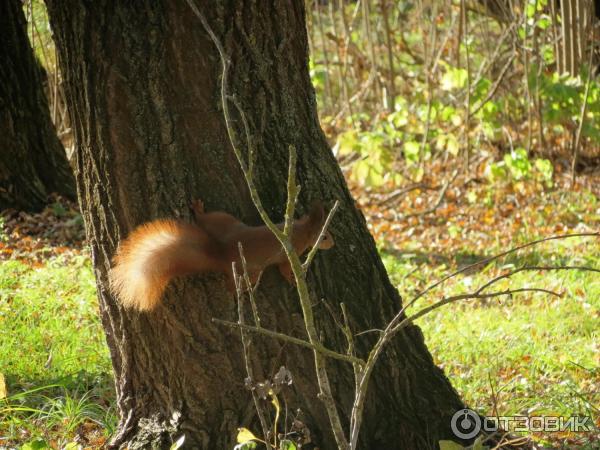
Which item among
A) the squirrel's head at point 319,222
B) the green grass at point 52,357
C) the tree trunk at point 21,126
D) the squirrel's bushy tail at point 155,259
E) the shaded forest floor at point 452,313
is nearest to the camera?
the squirrel's bushy tail at point 155,259

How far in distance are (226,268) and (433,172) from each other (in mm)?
6309

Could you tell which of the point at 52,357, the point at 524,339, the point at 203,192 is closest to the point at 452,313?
the point at 524,339

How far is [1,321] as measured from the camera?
418 centimetres

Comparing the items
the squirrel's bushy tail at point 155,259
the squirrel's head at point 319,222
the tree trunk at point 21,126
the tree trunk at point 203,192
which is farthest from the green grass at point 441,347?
the tree trunk at point 21,126

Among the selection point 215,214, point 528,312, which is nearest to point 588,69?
point 528,312

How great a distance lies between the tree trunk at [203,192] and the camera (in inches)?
96.8

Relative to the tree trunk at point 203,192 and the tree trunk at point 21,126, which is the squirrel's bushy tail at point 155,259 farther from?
the tree trunk at point 21,126

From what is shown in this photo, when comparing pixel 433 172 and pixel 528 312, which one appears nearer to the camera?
pixel 528 312

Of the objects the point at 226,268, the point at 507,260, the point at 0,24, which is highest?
the point at 0,24

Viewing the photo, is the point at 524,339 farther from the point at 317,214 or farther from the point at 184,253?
the point at 184,253

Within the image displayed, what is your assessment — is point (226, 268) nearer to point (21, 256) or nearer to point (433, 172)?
point (21, 256)

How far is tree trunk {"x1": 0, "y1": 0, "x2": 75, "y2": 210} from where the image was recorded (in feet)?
21.0

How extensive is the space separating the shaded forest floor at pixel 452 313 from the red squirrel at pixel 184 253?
1.77 ft

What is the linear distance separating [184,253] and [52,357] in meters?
1.63
